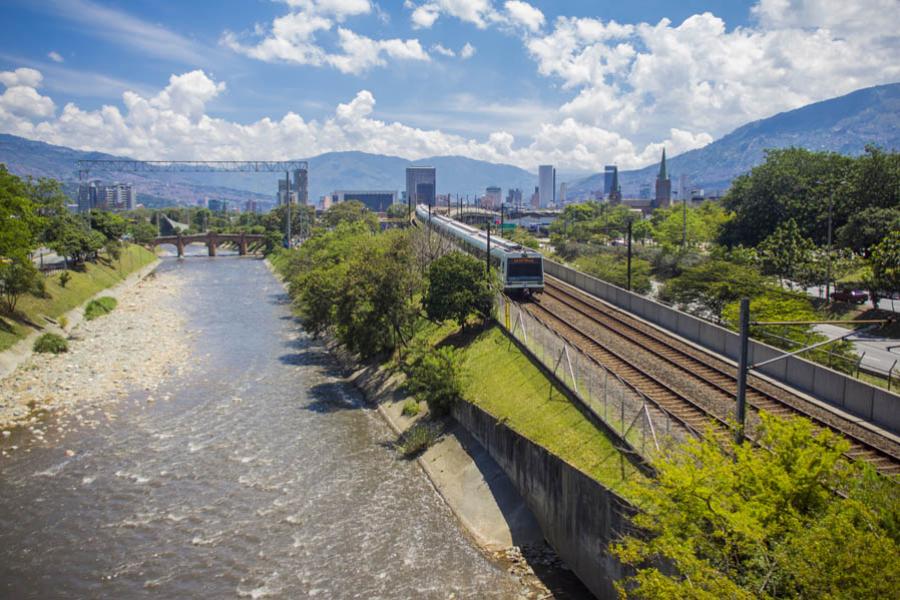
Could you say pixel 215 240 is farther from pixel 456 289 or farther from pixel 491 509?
pixel 491 509

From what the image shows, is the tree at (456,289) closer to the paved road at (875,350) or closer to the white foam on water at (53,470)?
the paved road at (875,350)

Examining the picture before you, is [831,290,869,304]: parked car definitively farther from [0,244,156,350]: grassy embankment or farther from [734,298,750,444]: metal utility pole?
[0,244,156,350]: grassy embankment

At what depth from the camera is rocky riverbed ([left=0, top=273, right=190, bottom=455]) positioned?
34.3 m

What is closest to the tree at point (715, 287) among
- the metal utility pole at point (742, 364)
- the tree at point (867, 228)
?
the tree at point (867, 228)

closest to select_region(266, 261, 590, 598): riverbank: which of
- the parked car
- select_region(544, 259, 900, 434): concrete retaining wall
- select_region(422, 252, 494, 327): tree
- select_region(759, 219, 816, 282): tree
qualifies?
select_region(422, 252, 494, 327): tree

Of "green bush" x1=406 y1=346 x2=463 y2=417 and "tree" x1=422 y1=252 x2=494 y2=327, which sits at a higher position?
"tree" x1=422 y1=252 x2=494 y2=327

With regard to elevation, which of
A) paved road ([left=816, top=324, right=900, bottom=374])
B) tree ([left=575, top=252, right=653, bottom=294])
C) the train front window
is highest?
the train front window

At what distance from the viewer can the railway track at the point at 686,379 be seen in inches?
727

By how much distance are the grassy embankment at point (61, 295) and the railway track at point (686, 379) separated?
36260 mm

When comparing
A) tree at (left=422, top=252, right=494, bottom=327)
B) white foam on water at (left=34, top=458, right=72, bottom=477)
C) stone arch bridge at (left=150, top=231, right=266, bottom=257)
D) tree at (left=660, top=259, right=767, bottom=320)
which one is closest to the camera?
white foam on water at (left=34, top=458, right=72, bottom=477)

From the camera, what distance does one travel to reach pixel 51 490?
25.2m

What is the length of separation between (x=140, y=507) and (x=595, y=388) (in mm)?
16929

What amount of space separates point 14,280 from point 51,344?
5.65 metres

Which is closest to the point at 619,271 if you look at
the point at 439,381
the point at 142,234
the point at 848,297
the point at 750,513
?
the point at 848,297
